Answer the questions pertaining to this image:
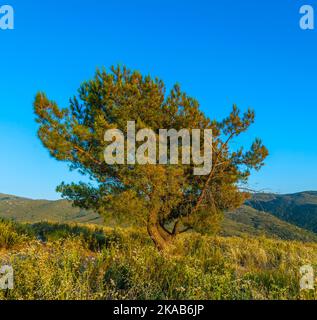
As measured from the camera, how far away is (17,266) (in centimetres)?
592

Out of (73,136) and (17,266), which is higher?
(73,136)

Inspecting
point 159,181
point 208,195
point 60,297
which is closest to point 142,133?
point 159,181

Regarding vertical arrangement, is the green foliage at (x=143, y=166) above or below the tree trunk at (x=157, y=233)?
above

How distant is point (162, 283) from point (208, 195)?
8.26 m

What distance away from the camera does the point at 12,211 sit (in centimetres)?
15588

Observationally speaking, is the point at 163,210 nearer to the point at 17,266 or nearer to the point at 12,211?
the point at 17,266

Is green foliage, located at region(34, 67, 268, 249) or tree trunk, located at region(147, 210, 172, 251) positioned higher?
green foliage, located at region(34, 67, 268, 249)

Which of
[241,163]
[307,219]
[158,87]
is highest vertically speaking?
[158,87]

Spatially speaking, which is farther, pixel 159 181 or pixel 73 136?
pixel 73 136
